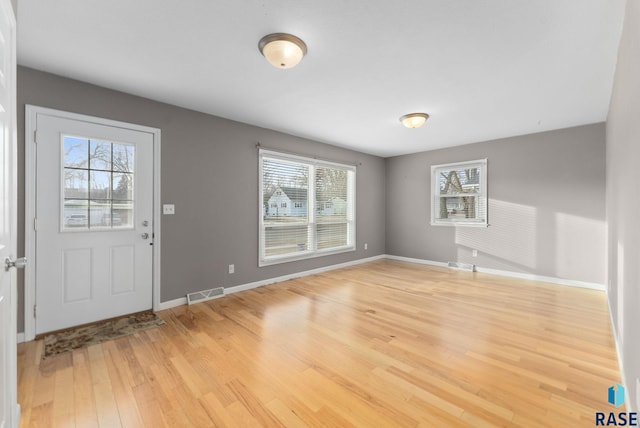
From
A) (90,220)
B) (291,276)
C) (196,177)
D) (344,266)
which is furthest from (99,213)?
(344,266)

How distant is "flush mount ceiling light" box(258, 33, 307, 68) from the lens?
2049 mm

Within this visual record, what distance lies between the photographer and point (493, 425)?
1519 millimetres

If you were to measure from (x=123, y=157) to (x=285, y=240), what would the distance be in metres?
2.49

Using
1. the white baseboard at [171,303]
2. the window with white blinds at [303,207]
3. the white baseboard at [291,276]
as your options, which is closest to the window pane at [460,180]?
the window with white blinds at [303,207]

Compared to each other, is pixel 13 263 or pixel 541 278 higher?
pixel 13 263

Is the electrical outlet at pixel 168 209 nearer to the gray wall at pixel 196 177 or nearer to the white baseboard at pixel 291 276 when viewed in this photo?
the gray wall at pixel 196 177

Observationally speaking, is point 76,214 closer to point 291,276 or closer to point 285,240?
point 285,240

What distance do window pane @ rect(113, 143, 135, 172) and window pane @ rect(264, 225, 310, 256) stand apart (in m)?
1.97

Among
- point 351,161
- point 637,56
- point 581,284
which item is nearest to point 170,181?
point 351,161

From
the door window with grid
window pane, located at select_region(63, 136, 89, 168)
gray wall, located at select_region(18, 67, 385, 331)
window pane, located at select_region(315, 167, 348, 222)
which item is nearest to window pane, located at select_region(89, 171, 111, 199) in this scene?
the door window with grid

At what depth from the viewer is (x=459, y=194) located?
541 centimetres

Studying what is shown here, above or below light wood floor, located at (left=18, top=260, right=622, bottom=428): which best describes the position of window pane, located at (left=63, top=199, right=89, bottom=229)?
above

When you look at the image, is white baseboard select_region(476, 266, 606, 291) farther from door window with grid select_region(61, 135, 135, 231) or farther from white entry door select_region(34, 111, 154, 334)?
door window with grid select_region(61, 135, 135, 231)

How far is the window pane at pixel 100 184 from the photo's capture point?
2855 mm
